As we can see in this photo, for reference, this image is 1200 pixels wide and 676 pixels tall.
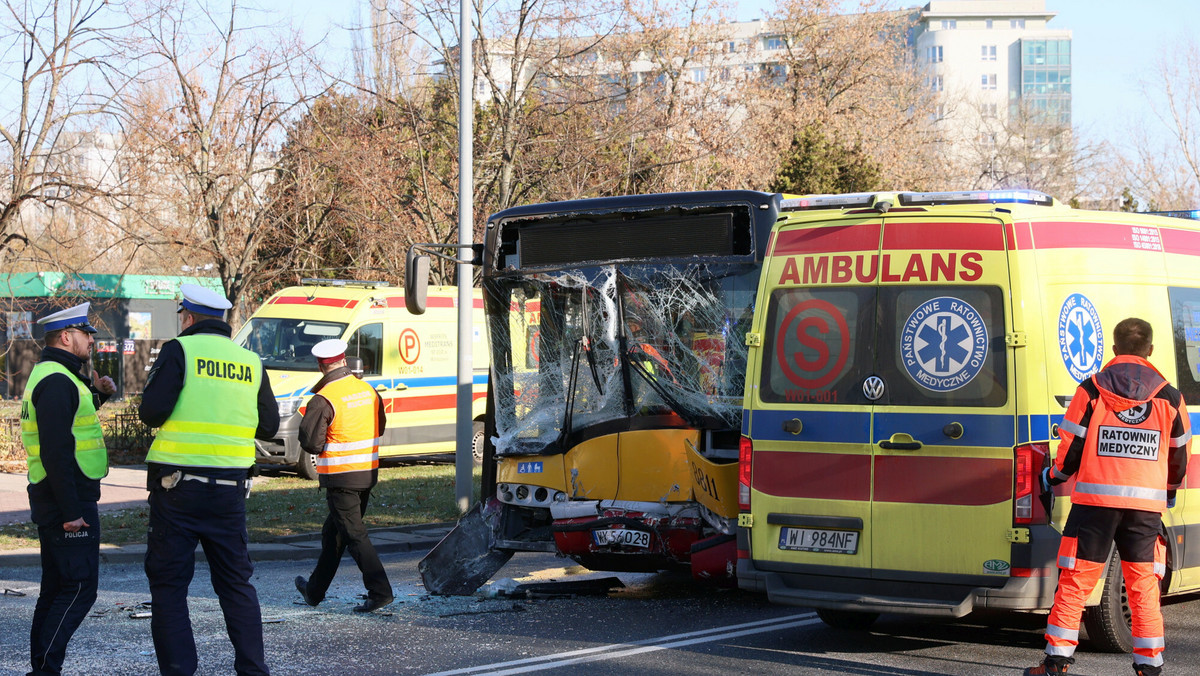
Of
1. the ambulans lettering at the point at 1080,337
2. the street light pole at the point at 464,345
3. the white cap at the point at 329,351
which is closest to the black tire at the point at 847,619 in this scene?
the ambulans lettering at the point at 1080,337

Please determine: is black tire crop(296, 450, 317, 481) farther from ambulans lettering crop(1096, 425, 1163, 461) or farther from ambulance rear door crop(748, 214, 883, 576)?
ambulans lettering crop(1096, 425, 1163, 461)

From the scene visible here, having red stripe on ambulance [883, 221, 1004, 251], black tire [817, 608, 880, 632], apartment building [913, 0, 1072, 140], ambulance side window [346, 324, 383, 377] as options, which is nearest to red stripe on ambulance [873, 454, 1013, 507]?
red stripe on ambulance [883, 221, 1004, 251]

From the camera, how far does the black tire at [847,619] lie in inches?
288

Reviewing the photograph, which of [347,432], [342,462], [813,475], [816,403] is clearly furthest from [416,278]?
[813,475]

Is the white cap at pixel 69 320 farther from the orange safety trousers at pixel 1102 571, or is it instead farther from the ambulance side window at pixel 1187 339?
the ambulance side window at pixel 1187 339

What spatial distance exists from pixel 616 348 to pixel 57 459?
3595mm

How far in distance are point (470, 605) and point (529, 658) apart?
1.70 meters

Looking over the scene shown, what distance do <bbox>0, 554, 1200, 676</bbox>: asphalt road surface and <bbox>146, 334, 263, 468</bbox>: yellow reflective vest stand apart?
1.36 metres

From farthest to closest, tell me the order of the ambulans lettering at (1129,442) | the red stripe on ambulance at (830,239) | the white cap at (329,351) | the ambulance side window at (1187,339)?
1. the white cap at (329,351)
2. the ambulance side window at (1187,339)
3. the red stripe on ambulance at (830,239)
4. the ambulans lettering at (1129,442)

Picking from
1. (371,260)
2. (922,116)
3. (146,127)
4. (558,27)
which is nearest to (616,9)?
(558,27)

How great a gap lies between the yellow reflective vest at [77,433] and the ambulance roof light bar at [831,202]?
152 inches

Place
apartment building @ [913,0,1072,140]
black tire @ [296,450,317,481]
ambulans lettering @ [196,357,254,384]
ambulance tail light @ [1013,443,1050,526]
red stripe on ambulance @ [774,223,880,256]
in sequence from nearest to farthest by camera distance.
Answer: ambulans lettering @ [196,357,254,384] → ambulance tail light @ [1013,443,1050,526] → red stripe on ambulance @ [774,223,880,256] → black tire @ [296,450,317,481] → apartment building @ [913,0,1072,140]

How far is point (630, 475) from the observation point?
790 cm

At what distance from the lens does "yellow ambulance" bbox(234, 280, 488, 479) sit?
16.6 meters
